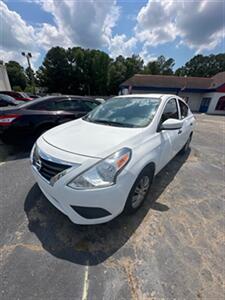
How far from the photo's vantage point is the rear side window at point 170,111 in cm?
283

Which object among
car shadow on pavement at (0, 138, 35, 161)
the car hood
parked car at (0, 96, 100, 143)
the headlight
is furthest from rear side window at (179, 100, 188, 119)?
car shadow on pavement at (0, 138, 35, 161)

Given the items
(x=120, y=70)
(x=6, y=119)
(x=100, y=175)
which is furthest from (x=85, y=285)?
(x=120, y=70)

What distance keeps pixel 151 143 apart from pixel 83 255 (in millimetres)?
1629

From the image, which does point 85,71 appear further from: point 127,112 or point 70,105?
point 127,112

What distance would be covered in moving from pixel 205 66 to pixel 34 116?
64370mm

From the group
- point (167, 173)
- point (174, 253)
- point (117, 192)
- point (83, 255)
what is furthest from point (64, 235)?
point (167, 173)

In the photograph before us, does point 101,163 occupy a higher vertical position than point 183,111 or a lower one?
lower

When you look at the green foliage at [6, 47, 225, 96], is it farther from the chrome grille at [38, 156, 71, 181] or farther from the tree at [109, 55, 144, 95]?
the chrome grille at [38, 156, 71, 181]

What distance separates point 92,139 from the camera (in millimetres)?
2133

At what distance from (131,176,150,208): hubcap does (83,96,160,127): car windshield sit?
834mm

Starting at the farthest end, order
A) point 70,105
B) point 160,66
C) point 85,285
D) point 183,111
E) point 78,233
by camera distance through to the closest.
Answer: point 160,66
point 70,105
point 183,111
point 78,233
point 85,285

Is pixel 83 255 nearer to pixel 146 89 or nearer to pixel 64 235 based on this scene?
pixel 64 235

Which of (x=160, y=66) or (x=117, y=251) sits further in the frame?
(x=160, y=66)

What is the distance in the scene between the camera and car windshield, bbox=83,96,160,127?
260 centimetres
